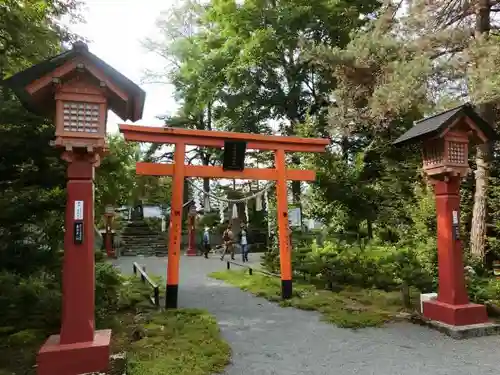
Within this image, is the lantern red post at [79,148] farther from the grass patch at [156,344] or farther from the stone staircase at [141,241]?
the stone staircase at [141,241]

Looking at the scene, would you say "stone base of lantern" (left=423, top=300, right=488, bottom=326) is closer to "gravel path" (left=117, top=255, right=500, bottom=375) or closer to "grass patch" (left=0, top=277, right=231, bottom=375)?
"gravel path" (left=117, top=255, right=500, bottom=375)

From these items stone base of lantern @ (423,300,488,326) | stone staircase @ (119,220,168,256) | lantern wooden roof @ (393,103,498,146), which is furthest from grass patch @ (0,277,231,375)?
stone staircase @ (119,220,168,256)

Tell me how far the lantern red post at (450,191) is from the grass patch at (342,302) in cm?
108

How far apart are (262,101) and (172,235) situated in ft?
52.5

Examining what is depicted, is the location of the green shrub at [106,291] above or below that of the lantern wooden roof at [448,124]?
below

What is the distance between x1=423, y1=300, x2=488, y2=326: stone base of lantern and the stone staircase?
2224 cm

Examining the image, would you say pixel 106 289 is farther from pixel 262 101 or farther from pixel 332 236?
pixel 262 101

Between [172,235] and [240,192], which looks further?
[240,192]

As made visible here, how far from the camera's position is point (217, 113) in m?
26.6

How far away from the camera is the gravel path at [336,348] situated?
5.29m

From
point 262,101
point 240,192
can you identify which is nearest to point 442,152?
point 262,101

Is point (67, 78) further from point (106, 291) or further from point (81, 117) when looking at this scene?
point (106, 291)

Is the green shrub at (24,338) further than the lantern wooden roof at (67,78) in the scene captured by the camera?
Yes

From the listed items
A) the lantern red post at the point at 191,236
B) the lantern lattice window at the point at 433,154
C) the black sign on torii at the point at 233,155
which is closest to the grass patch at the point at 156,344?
the black sign on torii at the point at 233,155
